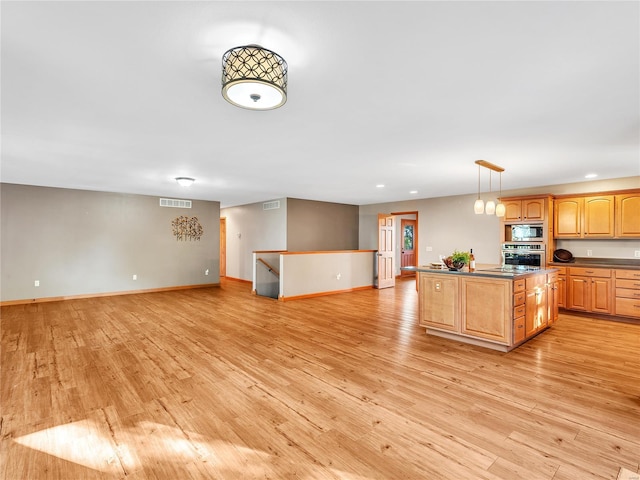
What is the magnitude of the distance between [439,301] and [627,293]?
3605 mm

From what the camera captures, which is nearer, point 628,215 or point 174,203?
point 628,215

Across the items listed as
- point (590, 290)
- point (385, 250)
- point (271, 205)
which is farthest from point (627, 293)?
point (271, 205)

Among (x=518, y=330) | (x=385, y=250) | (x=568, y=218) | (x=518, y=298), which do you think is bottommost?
(x=518, y=330)

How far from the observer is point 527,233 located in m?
6.45

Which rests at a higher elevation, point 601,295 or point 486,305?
point 486,305

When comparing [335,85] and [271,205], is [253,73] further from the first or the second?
[271,205]

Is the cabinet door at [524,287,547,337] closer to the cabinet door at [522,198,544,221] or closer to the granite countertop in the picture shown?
the granite countertop

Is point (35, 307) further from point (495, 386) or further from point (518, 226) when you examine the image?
point (518, 226)

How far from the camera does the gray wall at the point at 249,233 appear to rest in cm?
880

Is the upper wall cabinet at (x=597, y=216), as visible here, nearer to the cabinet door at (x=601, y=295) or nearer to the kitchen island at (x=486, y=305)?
the cabinet door at (x=601, y=295)

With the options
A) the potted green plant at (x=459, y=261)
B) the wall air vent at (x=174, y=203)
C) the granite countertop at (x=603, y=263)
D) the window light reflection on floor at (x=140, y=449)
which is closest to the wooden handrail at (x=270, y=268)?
the wall air vent at (x=174, y=203)

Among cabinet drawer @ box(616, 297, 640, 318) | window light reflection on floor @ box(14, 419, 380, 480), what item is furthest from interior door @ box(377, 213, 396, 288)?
window light reflection on floor @ box(14, 419, 380, 480)

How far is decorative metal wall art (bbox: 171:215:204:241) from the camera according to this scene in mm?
8590

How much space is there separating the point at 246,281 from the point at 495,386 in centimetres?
808
